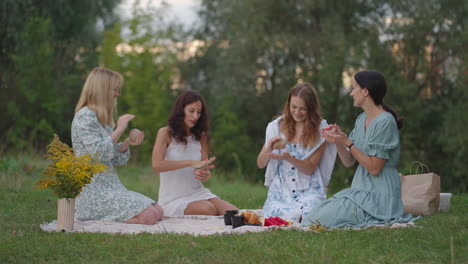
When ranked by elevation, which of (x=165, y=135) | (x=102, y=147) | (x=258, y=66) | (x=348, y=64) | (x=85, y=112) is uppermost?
(x=258, y=66)

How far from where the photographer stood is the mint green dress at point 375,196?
5734 millimetres

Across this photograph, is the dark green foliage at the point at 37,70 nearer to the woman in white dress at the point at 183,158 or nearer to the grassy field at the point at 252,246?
the woman in white dress at the point at 183,158

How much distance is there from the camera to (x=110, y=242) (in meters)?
5.05

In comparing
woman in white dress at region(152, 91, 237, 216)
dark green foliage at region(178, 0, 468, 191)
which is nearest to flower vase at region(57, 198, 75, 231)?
woman in white dress at region(152, 91, 237, 216)

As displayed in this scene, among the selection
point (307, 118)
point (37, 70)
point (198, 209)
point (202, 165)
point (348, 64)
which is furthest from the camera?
point (348, 64)

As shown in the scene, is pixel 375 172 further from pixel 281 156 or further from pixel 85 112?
pixel 85 112

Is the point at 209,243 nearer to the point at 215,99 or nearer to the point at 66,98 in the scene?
the point at 66,98

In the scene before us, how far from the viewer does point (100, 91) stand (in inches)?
253

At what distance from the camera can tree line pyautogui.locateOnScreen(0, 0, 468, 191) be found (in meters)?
16.8

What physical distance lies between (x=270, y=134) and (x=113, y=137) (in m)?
1.77

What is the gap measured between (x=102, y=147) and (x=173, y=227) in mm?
1157

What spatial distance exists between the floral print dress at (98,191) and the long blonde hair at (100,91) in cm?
9

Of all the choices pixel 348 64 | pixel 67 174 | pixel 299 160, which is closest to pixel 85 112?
pixel 67 174

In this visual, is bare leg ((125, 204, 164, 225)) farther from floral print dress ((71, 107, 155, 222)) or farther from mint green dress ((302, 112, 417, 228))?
mint green dress ((302, 112, 417, 228))
